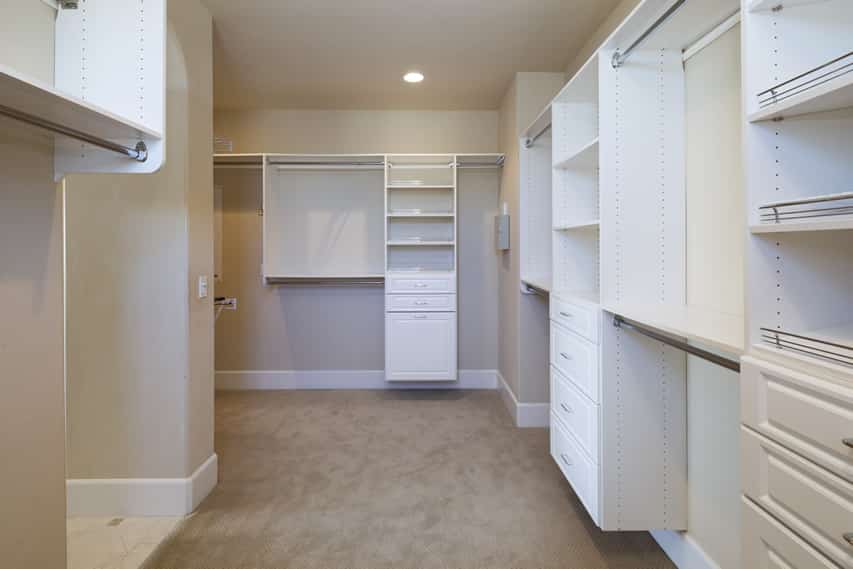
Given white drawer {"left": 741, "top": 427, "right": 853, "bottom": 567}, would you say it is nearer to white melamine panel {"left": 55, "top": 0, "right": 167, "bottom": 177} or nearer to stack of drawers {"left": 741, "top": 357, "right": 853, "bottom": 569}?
stack of drawers {"left": 741, "top": 357, "right": 853, "bottom": 569}

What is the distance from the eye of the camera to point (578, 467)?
2.05 metres

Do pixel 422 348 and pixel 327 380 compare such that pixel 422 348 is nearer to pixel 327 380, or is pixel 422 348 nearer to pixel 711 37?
pixel 327 380

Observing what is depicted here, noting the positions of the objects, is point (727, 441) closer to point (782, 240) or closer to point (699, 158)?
point (782, 240)

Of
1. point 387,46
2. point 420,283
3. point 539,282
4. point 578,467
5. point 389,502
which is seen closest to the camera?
point 578,467

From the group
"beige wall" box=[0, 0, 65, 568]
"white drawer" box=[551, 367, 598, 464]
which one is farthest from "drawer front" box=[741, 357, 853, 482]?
"beige wall" box=[0, 0, 65, 568]

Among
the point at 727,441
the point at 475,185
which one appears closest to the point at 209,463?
the point at 727,441

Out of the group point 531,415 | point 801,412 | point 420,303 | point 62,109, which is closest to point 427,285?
point 420,303

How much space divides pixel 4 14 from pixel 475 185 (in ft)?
11.9

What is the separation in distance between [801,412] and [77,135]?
1801 millimetres

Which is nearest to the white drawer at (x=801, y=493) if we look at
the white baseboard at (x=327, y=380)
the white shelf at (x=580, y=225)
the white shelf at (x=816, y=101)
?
the white shelf at (x=816, y=101)

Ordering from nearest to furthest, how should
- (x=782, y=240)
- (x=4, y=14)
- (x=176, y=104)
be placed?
(x=782, y=240) < (x=4, y=14) < (x=176, y=104)

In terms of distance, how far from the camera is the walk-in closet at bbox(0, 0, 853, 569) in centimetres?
103

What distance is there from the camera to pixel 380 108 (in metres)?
4.28

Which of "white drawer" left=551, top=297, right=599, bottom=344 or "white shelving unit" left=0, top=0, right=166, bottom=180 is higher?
"white shelving unit" left=0, top=0, right=166, bottom=180
